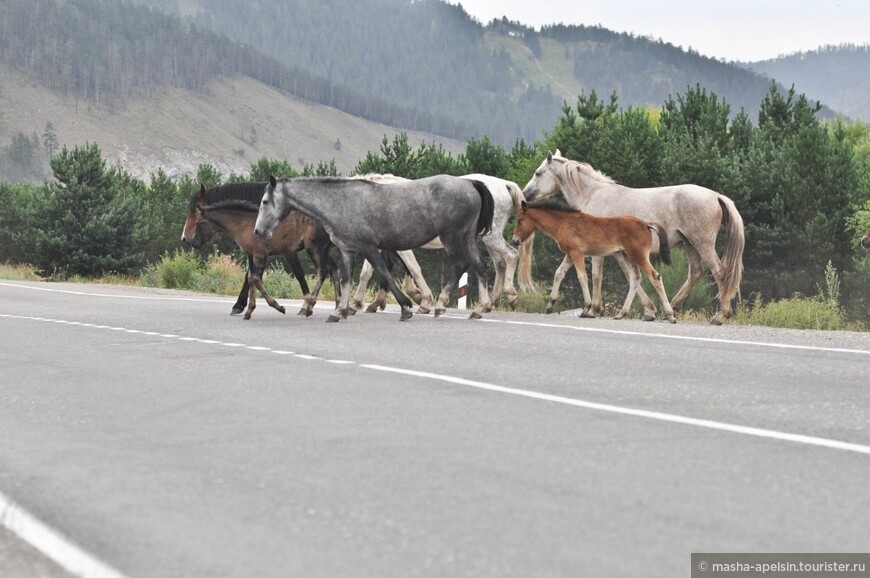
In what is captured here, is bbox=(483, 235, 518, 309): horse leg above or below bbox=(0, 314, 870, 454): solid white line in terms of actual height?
above

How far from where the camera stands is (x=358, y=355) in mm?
12391

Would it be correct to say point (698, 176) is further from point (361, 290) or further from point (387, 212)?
point (387, 212)

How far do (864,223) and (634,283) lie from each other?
15995mm

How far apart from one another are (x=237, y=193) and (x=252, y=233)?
0.76 m

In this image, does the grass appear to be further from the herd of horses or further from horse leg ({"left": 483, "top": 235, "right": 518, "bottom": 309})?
the herd of horses

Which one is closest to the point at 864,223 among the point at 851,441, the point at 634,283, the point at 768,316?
the point at 768,316

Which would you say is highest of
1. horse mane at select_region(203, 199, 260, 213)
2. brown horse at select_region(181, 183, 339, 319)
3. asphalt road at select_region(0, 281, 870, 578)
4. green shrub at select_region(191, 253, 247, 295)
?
horse mane at select_region(203, 199, 260, 213)

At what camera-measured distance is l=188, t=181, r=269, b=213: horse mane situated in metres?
18.1

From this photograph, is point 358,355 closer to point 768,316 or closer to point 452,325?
→ point 452,325

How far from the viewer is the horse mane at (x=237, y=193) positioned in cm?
1809

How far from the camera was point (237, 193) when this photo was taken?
1825 centimetres

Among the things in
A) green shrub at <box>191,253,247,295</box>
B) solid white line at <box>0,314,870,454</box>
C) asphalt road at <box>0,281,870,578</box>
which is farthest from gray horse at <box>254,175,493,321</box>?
green shrub at <box>191,253,247,295</box>

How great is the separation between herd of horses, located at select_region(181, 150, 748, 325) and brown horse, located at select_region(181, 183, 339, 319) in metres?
0.02

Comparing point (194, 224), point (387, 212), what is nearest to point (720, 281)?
point (387, 212)
